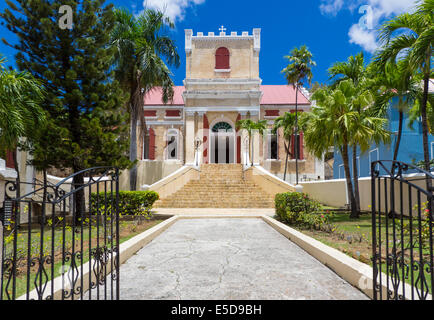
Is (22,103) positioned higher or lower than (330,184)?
higher

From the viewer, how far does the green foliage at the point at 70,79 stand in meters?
11.1

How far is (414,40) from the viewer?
1011cm

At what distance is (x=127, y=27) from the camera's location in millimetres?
16516

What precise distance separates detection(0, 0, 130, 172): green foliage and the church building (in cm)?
1222

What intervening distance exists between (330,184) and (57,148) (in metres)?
15.4

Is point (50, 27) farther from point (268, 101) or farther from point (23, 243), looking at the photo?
point (268, 101)

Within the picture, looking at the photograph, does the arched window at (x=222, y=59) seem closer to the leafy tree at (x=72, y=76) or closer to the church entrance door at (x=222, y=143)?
the church entrance door at (x=222, y=143)

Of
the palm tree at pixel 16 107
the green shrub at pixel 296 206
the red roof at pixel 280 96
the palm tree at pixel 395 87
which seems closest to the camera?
the palm tree at pixel 16 107

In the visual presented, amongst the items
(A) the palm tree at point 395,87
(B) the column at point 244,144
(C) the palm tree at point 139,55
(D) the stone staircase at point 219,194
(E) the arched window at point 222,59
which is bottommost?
(D) the stone staircase at point 219,194

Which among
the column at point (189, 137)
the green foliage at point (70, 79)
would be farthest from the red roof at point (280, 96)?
the green foliage at point (70, 79)

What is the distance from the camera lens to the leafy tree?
1108 centimetres

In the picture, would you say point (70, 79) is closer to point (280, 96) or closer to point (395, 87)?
point (395, 87)

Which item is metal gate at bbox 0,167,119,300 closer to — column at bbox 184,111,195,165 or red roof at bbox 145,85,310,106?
column at bbox 184,111,195,165

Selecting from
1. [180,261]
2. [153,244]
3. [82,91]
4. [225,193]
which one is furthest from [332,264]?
[225,193]
